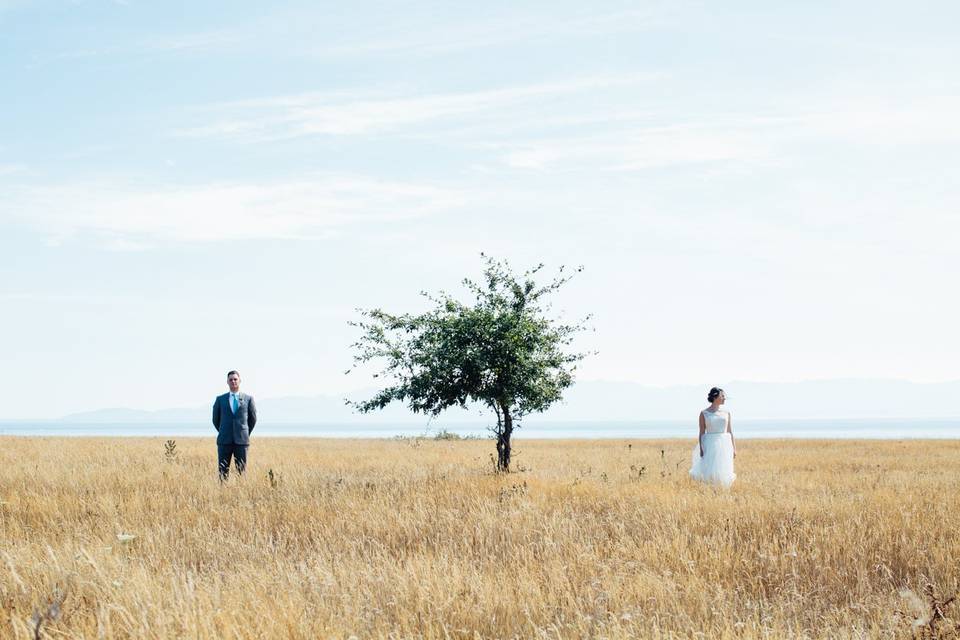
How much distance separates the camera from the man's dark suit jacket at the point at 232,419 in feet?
52.6

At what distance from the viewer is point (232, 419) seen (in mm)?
16000

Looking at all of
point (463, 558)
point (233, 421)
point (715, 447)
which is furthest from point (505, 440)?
point (463, 558)

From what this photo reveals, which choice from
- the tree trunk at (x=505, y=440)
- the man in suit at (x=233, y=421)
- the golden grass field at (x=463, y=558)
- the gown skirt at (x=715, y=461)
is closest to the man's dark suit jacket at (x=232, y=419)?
the man in suit at (x=233, y=421)

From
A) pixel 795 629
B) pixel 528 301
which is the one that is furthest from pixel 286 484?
pixel 795 629

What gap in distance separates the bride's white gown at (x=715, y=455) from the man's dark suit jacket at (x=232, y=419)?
944 cm

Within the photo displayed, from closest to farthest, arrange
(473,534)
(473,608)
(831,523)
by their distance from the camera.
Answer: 1. (473,608)
2. (473,534)
3. (831,523)

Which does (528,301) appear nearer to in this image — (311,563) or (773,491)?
(773,491)

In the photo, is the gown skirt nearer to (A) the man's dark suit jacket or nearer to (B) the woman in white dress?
(B) the woman in white dress

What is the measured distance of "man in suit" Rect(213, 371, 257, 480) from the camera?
16.0 metres

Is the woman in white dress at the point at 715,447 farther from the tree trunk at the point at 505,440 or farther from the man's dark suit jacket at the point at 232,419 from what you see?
the man's dark suit jacket at the point at 232,419

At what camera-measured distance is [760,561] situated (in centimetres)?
845

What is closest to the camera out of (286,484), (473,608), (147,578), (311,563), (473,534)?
(473,608)

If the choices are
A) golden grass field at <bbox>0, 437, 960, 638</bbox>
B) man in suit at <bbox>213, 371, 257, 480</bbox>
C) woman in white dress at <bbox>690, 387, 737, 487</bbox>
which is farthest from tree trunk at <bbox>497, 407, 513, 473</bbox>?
man in suit at <bbox>213, 371, 257, 480</bbox>

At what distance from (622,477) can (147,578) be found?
13307 mm
